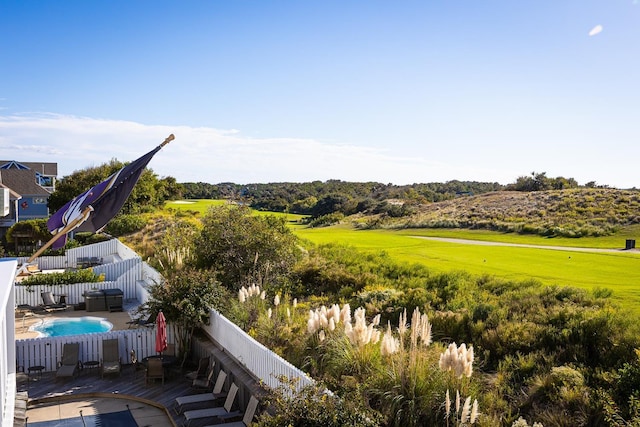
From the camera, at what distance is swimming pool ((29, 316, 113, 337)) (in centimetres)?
1671

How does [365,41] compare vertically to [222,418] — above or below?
above

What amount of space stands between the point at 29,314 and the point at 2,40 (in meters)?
13.2

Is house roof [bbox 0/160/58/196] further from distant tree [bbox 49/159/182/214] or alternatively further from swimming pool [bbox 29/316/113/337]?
swimming pool [bbox 29/316/113/337]

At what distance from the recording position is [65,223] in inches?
361

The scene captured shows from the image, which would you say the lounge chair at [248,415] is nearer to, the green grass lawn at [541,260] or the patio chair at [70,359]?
the patio chair at [70,359]

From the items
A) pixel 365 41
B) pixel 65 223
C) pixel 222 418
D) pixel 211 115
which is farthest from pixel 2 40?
pixel 222 418

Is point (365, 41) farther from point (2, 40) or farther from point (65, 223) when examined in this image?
point (2, 40)

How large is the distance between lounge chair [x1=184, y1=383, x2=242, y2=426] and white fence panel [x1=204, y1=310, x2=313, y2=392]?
0.50m

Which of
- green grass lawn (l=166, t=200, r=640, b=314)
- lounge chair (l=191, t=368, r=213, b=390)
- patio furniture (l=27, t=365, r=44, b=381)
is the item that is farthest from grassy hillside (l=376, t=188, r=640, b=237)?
patio furniture (l=27, t=365, r=44, b=381)

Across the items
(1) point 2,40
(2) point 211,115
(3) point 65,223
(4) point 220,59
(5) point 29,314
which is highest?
(1) point 2,40

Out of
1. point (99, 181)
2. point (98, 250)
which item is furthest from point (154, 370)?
point (99, 181)

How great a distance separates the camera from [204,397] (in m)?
10.2

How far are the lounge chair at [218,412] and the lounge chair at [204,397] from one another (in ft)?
1.01

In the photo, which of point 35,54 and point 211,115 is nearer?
point 211,115
